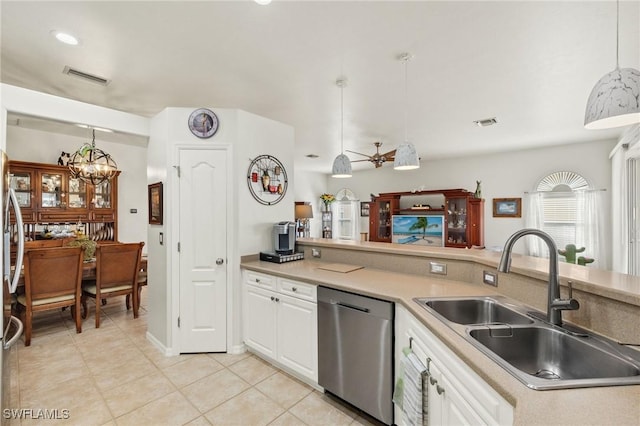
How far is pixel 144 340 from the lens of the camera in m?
3.24

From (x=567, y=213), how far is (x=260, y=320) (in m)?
6.06

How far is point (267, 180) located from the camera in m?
3.20

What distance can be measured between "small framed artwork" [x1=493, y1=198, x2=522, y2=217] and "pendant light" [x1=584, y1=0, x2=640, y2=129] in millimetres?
5403

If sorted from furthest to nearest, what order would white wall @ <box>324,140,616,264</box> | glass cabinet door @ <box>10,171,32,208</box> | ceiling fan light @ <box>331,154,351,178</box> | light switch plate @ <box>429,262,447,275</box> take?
white wall @ <box>324,140,616,264</box> → glass cabinet door @ <box>10,171,32,208</box> → ceiling fan light @ <box>331,154,351,178</box> → light switch plate @ <box>429,262,447,275</box>

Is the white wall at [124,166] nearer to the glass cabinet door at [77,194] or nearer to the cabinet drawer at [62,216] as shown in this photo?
the glass cabinet door at [77,194]

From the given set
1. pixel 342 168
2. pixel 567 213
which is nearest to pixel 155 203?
pixel 342 168

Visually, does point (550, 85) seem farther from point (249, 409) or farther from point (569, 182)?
point (249, 409)

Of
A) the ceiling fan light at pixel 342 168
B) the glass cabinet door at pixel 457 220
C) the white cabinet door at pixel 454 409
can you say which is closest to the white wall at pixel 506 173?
the glass cabinet door at pixel 457 220

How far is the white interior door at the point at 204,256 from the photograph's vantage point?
2.91 metres

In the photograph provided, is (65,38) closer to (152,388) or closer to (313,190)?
(152,388)

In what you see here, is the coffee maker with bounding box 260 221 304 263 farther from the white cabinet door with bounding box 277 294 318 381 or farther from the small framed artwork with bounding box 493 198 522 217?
the small framed artwork with bounding box 493 198 522 217

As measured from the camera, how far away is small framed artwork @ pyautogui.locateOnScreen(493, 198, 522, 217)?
601 cm

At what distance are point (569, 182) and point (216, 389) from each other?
22.1 ft

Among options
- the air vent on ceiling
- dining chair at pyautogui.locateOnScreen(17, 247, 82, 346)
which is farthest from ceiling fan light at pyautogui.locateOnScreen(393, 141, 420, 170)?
dining chair at pyautogui.locateOnScreen(17, 247, 82, 346)
